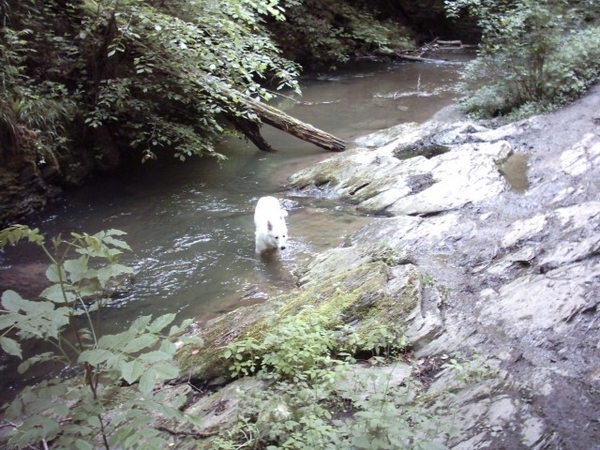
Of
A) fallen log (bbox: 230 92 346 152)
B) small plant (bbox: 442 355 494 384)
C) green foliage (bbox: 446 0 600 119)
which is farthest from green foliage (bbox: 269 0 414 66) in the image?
small plant (bbox: 442 355 494 384)

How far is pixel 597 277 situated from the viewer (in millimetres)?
4695

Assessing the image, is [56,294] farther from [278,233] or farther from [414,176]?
[414,176]

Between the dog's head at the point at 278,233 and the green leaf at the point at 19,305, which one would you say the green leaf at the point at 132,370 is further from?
the dog's head at the point at 278,233

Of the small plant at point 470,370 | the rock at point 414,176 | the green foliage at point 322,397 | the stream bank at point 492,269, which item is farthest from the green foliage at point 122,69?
the small plant at point 470,370

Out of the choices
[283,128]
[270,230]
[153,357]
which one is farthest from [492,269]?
[283,128]

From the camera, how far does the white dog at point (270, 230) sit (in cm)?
732

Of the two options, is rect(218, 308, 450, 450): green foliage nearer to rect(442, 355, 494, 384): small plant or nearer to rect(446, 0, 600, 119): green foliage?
rect(442, 355, 494, 384): small plant

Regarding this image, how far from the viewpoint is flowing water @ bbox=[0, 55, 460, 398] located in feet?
22.1

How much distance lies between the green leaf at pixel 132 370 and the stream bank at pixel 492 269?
1815 millimetres

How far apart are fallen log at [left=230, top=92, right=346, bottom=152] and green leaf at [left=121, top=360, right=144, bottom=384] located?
30.6ft

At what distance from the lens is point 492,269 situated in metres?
5.55

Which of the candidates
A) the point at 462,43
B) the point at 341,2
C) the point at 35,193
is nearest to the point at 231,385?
the point at 35,193

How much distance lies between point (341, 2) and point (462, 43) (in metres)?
5.81

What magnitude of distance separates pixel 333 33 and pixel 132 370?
1958 cm
